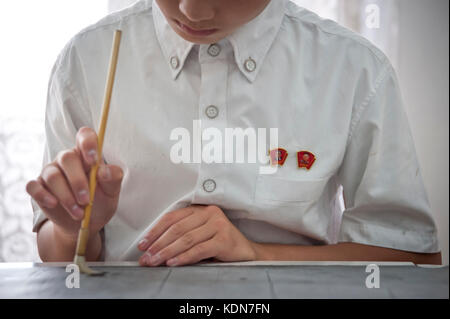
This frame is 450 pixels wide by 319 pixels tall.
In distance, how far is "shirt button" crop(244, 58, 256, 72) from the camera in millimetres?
713

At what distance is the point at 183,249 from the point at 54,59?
2.93 ft

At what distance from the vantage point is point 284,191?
71cm

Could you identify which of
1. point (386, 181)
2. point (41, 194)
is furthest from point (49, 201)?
point (386, 181)

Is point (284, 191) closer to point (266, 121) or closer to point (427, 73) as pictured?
point (266, 121)

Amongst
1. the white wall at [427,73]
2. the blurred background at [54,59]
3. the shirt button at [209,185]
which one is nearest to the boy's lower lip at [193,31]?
the shirt button at [209,185]

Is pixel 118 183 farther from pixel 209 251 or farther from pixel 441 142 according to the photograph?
pixel 441 142

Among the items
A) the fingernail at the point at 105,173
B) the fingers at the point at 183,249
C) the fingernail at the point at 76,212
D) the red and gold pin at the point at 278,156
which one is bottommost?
the fingers at the point at 183,249

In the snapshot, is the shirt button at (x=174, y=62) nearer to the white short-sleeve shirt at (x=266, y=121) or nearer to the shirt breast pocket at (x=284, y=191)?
the white short-sleeve shirt at (x=266, y=121)

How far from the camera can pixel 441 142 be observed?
4.51 feet

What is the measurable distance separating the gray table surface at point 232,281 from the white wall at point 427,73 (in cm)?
89

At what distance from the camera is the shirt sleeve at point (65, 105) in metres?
0.76

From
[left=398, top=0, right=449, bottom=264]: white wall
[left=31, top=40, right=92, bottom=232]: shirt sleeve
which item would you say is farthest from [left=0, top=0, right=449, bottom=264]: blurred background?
[left=31, top=40, right=92, bottom=232]: shirt sleeve
